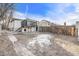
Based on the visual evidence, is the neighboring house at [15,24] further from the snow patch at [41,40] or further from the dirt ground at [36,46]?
the snow patch at [41,40]

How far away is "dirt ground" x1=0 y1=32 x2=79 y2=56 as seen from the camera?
151cm

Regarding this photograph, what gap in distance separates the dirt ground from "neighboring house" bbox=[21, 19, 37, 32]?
40mm

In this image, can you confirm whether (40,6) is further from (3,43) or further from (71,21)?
(3,43)

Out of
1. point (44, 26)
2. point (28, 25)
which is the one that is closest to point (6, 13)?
point (28, 25)

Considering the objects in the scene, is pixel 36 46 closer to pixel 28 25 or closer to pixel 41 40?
pixel 41 40

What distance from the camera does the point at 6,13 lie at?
61.9 inches

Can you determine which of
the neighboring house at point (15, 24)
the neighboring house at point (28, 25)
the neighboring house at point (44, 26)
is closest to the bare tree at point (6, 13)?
the neighboring house at point (15, 24)

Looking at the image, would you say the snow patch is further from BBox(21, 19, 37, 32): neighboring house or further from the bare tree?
the bare tree

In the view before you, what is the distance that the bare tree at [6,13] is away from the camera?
1553mm

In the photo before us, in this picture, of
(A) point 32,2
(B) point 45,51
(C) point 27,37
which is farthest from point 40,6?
(B) point 45,51

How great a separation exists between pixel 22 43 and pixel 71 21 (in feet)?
1.68

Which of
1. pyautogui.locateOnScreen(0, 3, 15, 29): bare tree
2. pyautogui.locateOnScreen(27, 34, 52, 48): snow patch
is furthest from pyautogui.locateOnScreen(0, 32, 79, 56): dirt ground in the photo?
pyautogui.locateOnScreen(0, 3, 15, 29): bare tree

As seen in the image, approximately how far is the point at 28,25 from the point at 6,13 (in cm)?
24

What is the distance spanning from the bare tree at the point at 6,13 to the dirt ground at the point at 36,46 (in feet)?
0.41
